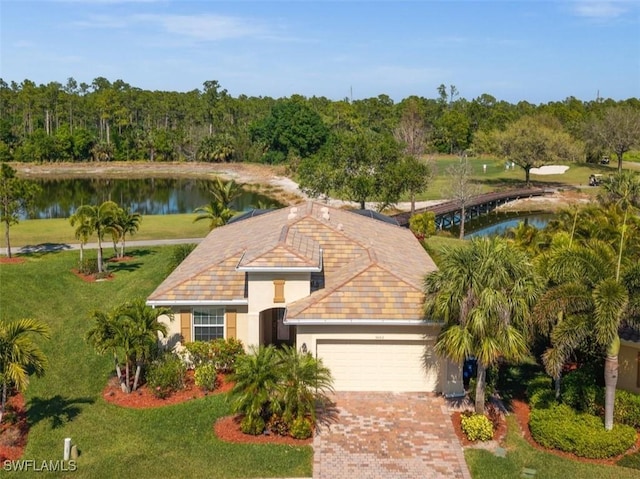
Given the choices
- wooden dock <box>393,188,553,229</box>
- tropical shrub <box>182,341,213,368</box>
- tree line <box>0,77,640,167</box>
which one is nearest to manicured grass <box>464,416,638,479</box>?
tropical shrub <box>182,341,213,368</box>

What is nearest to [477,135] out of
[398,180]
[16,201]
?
[398,180]

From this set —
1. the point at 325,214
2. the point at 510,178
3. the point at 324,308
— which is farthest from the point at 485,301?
the point at 510,178

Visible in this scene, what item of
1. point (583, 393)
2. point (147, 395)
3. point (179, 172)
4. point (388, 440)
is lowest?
→ point (388, 440)

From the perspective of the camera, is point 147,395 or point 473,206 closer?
point 147,395

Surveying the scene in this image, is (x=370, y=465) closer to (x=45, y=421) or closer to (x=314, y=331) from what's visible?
(x=314, y=331)

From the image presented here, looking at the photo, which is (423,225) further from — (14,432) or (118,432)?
(14,432)

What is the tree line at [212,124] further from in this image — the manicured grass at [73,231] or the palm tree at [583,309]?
the palm tree at [583,309]
